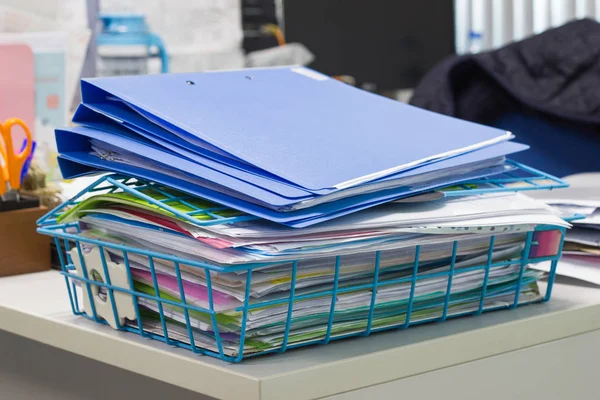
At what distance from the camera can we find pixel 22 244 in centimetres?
94

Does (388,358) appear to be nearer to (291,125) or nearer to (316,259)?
(316,259)

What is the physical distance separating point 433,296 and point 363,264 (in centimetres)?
8

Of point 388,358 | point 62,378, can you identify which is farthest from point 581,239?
point 62,378

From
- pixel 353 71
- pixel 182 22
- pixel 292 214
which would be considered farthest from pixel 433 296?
pixel 353 71

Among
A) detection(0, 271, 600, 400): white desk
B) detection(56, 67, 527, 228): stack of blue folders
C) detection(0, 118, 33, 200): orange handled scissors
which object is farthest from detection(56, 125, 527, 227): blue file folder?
detection(0, 118, 33, 200): orange handled scissors

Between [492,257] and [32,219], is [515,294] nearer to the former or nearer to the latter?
[492,257]

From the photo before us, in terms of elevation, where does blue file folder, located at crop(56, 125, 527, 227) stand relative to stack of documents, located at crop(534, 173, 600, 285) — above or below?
above

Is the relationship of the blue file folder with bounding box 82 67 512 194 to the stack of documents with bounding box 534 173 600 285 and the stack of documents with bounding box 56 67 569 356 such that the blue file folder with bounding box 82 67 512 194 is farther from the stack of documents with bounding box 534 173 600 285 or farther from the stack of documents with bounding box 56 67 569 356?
the stack of documents with bounding box 534 173 600 285

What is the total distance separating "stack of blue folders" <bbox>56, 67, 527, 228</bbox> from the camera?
0.61 metres

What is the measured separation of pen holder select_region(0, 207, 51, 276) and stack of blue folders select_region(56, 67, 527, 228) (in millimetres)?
232

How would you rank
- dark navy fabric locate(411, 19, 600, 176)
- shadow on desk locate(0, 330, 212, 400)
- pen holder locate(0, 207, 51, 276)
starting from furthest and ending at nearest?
1. dark navy fabric locate(411, 19, 600, 176)
2. pen holder locate(0, 207, 51, 276)
3. shadow on desk locate(0, 330, 212, 400)

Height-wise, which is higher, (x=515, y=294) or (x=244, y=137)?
(x=244, y=137)


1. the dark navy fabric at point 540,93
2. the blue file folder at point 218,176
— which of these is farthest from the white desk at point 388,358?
the dark navy fabric at point 540,93

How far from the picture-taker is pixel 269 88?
2.55 feet
